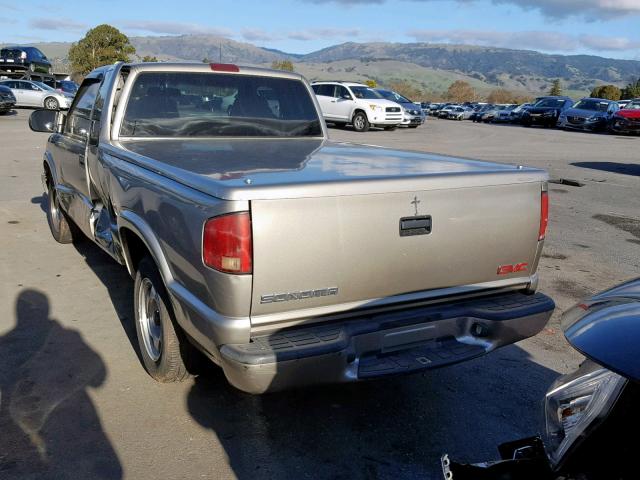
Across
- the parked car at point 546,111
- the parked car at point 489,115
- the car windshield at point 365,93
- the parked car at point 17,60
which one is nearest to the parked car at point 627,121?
the parked car at point 546,111

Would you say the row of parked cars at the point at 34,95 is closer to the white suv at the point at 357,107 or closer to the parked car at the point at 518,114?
the white suv at the point at 357,107

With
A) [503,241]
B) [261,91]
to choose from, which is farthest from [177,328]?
[261,91]

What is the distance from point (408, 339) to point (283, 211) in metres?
0.97

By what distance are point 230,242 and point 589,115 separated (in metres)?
30.2

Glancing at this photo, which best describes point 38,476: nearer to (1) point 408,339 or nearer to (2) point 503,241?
(1) point 408,339

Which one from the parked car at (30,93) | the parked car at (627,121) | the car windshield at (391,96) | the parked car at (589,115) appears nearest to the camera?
the parked car at (627,121)

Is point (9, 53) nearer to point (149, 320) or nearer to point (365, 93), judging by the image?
point (365, 93)

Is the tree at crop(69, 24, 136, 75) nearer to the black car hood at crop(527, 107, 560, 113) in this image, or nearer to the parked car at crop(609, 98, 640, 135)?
the black car hood at crop(527, 107, 560, 113)

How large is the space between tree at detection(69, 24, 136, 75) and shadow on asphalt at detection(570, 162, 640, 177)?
2022 inches

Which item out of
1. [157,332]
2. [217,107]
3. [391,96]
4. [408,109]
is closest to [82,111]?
[217,107]

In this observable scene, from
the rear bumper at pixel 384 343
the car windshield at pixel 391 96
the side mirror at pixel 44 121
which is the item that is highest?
the side mirror at pixel 44 121

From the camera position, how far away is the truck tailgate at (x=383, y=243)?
269cm

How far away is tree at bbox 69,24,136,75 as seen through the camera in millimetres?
58250

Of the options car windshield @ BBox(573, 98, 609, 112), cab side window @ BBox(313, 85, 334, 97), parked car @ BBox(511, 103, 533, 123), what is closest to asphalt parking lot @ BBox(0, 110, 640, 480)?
cab side window @ BBox(313, 85, 334, 97)
